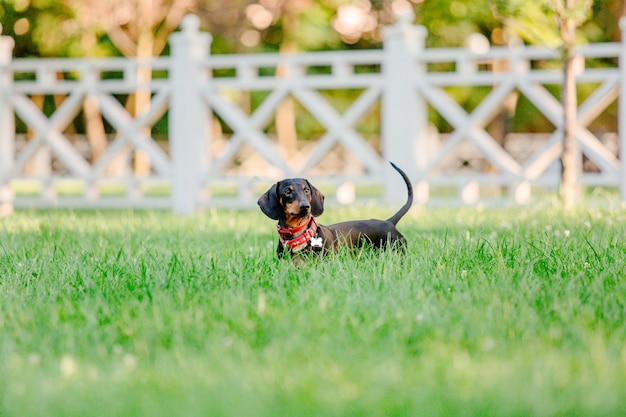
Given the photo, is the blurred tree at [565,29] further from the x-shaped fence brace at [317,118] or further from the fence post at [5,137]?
the fence post at [5,137]

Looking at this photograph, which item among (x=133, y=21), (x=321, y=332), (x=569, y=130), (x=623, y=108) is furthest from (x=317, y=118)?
(x=133, y=21)

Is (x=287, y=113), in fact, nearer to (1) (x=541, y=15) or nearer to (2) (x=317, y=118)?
(2) (x=317, y=118)

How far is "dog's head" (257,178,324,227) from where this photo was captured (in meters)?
4.90

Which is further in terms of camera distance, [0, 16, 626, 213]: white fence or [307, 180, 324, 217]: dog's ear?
[0, 16, 626, 213]: white fence

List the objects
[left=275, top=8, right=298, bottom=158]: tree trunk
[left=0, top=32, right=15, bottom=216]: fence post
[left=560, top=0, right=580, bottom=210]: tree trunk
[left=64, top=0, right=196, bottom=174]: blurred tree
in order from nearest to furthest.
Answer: [left=560, top=0, right=580, bottom=210]: tree trunk → [left=0, top=32, right=15, bottom=216]: fence post → [left=64, top=0, right=196, bottom=174]: blurred tree → [left=275, top=8, right=298, bottom=158]: tree trunk

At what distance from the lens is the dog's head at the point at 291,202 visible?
4902 millimetres

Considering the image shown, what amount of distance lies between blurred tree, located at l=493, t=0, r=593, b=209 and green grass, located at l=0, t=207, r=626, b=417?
3.25 metres

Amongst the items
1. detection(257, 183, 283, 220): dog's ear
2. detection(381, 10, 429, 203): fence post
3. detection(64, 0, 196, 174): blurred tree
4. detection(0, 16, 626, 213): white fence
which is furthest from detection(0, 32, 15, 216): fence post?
detection(64, 0, 196, 174): blurred tree

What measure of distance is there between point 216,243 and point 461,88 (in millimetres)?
17362

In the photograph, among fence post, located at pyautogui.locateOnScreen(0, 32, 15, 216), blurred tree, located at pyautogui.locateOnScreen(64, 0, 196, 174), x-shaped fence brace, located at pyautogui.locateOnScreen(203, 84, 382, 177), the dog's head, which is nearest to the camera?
the dog's head

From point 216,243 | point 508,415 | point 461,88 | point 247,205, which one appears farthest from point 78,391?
point 461,88

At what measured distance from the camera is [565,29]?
8531 mm

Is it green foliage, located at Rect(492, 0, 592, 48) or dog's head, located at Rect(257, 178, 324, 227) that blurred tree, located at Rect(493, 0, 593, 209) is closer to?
green foliage, located at Rect(492, 0, 592, 48)

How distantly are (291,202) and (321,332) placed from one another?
1600 mm
